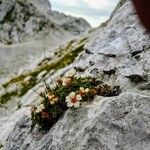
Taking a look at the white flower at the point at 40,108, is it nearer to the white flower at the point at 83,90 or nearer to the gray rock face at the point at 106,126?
the gray rock face at the point at 106,126

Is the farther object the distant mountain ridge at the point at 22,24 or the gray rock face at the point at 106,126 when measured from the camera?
the distant mountain ridge at the point at 22,24

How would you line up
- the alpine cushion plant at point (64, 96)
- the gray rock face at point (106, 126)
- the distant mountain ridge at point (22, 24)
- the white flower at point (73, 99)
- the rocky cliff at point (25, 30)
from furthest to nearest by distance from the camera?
the distant mountain ridge at point (22, 24) < the rocky cliff at point (25, 30) < the alpine cushion plant at point (64, 96) < the white flower at point (73, 99) < the gray rock face at point (106, 126)

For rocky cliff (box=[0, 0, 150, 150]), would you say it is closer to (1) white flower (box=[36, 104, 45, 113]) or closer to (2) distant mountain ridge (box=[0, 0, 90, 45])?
(1) white flower (box=[36, 104, 45, 113])

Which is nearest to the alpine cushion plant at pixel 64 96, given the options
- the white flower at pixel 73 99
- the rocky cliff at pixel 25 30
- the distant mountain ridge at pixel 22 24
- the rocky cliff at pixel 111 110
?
the white flower at pixel 73 99

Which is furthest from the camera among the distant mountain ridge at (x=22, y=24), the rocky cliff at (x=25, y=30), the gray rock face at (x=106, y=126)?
the distant mountain ridge at (x=22, y=24)

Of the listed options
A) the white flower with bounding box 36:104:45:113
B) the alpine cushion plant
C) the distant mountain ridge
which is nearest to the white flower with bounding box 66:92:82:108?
the alpine cushion plant

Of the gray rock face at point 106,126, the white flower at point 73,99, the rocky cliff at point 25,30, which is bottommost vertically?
the rocky cliff at point 25,30

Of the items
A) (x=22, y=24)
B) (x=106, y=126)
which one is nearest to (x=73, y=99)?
(x=106, y=126)
